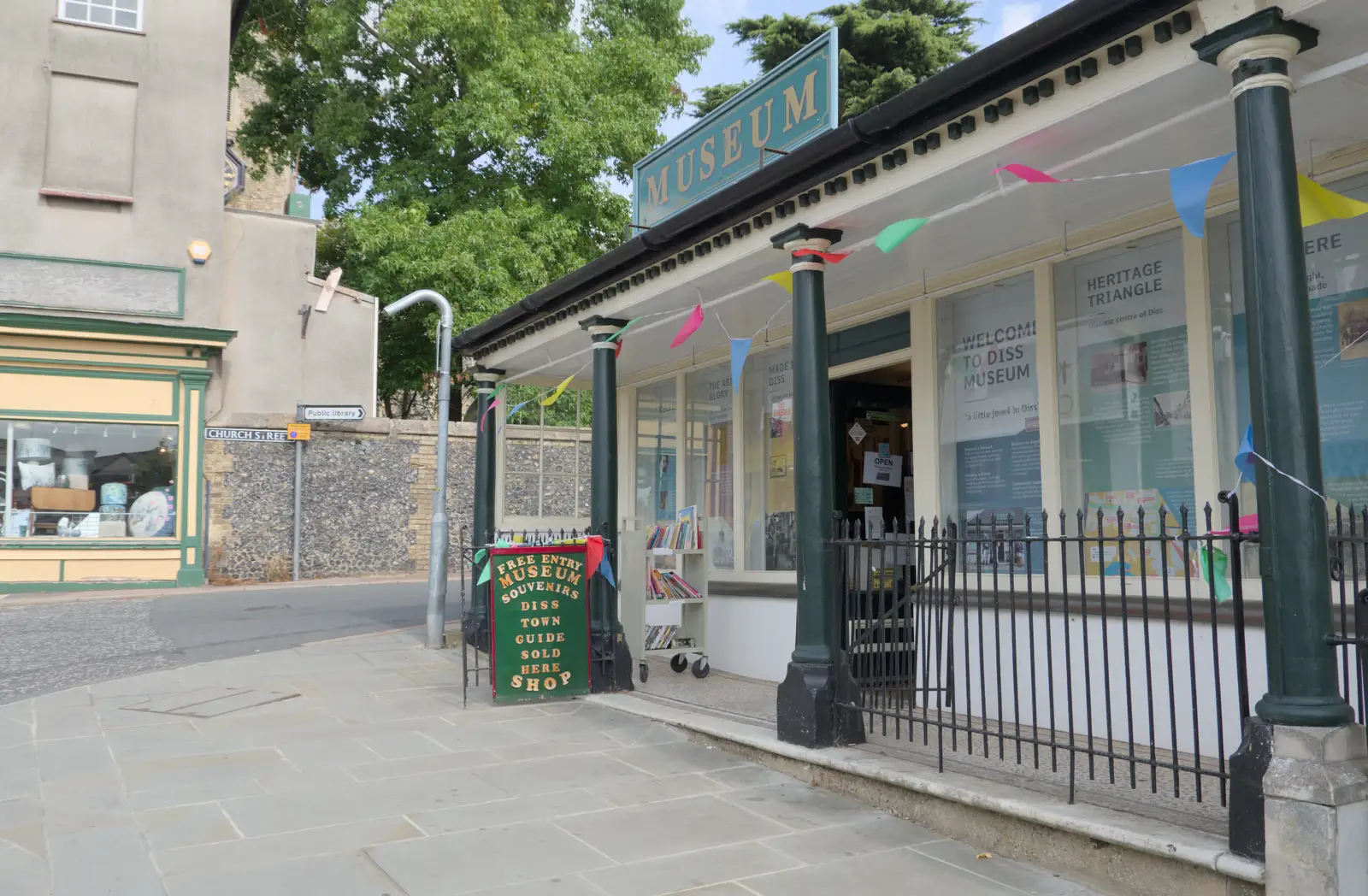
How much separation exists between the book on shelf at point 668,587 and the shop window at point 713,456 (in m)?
0.72

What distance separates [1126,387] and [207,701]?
673cm

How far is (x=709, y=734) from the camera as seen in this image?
6297 millimetres

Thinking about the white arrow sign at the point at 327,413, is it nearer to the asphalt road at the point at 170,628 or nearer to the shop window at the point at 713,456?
the asphalt road at the point at 170,628

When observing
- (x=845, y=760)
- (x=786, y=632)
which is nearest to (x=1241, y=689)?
(x=845, y=760)

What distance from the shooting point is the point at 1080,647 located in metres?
5.85

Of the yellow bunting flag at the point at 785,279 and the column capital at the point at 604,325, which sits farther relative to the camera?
the column capital at the point at 604,325

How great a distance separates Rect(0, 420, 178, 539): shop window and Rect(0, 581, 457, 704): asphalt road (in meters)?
2.43

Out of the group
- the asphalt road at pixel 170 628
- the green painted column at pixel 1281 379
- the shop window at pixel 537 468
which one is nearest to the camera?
the green painted column at pixel 1281 379

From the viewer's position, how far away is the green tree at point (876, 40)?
21656 mm

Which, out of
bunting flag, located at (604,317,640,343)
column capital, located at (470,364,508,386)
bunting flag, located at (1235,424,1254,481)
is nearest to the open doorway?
bunting flag, located at (604,317,640,343)

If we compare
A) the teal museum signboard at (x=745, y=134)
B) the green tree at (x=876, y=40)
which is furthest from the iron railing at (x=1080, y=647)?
the green tree at (x=876, y=40)

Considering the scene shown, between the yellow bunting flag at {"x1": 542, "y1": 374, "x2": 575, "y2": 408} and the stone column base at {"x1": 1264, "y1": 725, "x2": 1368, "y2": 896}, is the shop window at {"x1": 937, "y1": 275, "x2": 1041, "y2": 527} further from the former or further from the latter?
the yellow bunting flag at {"x1": 542, "y1": 374, "x2": 575, "y2": 408}

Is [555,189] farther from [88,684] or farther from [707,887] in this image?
[707,887]

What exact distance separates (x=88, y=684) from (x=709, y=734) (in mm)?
5473
